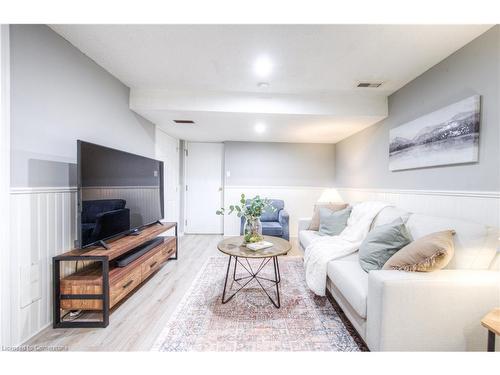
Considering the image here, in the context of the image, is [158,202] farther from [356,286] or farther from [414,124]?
[414,124]

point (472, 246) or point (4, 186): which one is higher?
point (4, 186)

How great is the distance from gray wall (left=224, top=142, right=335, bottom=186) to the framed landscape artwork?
82.6 inches

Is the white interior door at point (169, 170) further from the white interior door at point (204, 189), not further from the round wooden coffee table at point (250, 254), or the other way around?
the round wooden coffee table at point (250, 254)

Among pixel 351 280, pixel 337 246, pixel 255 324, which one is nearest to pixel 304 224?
pixel 337 246

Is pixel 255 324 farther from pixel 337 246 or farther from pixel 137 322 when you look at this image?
pixel 337 246

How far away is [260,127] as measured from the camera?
3441 mm

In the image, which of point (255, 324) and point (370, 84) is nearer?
point (255, 324)

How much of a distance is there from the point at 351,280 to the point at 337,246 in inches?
25.1

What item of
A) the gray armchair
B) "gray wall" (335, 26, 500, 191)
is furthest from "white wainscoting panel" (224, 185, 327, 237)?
"gray wall" (335, 26, 500, 191)

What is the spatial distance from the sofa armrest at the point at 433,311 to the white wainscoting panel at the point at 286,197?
3473 millimetres

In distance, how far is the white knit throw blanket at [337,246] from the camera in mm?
1934

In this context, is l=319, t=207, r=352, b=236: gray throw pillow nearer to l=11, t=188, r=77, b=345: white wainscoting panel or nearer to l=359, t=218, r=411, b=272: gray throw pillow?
l=359, t=218, r=411, b=272: gray throw pillow

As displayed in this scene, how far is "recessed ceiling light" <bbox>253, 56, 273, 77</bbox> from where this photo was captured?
1932mm

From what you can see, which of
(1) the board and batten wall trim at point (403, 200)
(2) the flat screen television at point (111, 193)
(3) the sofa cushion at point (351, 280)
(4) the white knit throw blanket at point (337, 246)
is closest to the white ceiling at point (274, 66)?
(2) the flat screen television at point (111, 193)
